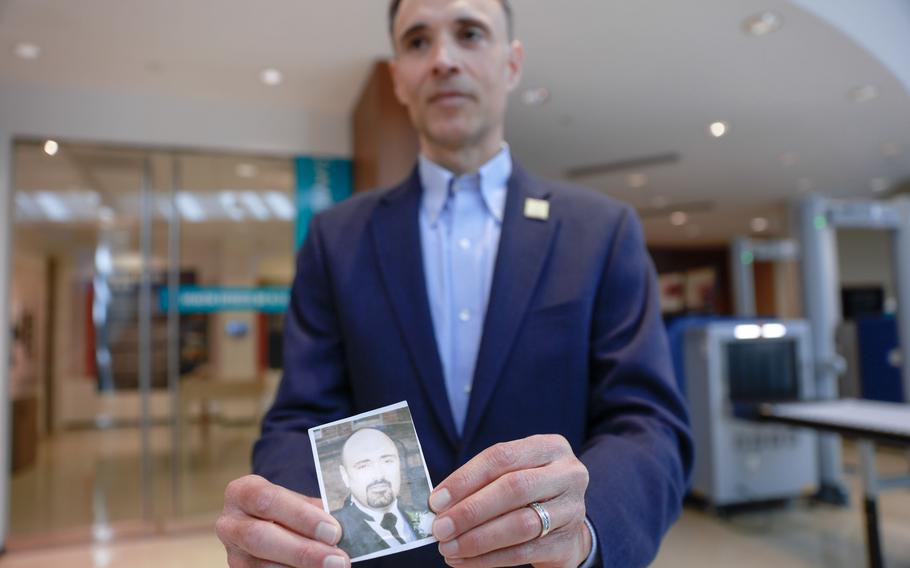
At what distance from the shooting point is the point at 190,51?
4.21 meters

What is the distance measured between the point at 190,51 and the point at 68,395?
285 centimetres

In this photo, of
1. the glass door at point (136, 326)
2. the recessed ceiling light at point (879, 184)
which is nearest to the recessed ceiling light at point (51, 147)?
the glass door at point (136, 326)

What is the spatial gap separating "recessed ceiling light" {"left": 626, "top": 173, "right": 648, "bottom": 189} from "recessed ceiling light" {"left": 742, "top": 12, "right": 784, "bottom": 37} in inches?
125

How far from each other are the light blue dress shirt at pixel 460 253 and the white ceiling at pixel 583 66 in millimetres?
2962

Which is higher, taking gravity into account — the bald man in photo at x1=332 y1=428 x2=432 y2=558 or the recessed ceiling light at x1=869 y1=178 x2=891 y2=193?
the recessed ceiling light at x1=869 y1=178 x2=891 y2=193

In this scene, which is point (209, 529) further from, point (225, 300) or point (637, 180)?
point (637, 180)

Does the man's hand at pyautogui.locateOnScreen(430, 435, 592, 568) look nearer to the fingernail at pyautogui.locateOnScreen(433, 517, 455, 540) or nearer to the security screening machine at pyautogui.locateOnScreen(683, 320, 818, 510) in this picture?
the fingernail at pyautogui.locateOnScreen(433, 517, 455, 540)

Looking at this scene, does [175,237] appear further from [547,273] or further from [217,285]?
[547,273]

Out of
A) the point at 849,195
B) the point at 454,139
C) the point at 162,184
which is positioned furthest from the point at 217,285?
the point at 849,195

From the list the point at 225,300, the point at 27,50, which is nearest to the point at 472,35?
the point at 27,50

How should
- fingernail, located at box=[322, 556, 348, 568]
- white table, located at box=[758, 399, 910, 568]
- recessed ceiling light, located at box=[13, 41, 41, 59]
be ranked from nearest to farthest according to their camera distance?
fingernail, located at box=[322, 556, 348, 568] → white table, located at box=[758, 399, 910, 568] → recessed ceiling light, located at box=[13, 41, 41, 59]

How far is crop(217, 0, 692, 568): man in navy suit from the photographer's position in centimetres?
68

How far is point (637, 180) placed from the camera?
24.1ft

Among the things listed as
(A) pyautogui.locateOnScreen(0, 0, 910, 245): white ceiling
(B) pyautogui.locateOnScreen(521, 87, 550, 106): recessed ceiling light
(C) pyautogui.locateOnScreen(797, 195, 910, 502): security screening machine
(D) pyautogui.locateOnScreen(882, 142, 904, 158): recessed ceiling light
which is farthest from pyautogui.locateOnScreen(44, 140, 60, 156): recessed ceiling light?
(D) pyautogui.locateOnScreen(882, 142, 904, 158): recessed ceiling light
